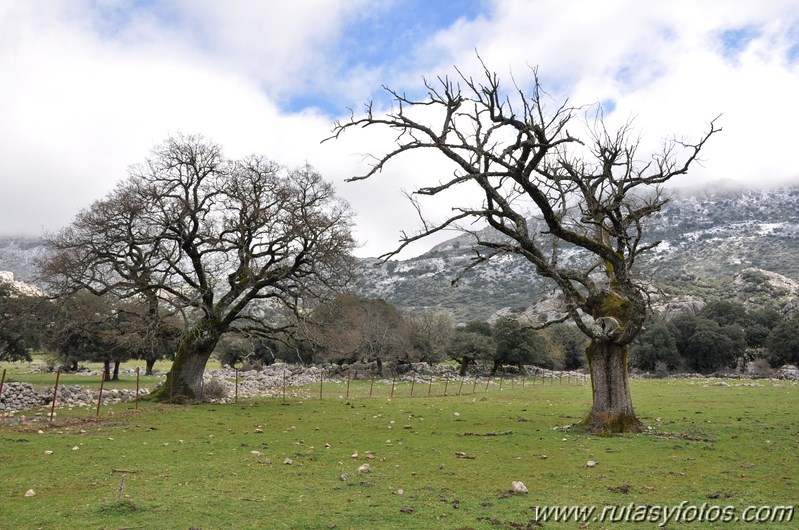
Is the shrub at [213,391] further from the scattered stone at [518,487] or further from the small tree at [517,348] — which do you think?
the small tree at [517,348]

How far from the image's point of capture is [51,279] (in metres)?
21.3

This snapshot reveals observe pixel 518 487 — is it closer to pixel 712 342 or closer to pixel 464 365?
pixel 464 365

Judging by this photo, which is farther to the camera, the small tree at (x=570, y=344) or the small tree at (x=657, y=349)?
the small tree at (x=570, y=344)

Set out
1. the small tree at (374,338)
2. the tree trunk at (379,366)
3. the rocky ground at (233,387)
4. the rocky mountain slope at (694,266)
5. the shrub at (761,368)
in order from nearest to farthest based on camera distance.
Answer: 1. the rocky ground at (233,387)
2. the small tree at (374,338)
3. the shrub at (761,368)
4. the tree trunk at (379,366)
5. the rocky mountain slope at (694,266)

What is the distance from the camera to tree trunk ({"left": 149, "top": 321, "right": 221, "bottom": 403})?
22.7 m

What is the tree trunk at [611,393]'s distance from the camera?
46.9ft

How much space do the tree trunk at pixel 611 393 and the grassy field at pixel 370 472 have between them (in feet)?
2.05

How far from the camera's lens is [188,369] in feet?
76.7

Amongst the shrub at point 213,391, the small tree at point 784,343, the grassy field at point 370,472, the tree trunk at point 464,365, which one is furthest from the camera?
the tree trunk at point 464,365

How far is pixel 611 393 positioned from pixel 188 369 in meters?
17.6

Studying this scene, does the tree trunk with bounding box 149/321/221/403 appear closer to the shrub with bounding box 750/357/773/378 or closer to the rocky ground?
the rocky ground

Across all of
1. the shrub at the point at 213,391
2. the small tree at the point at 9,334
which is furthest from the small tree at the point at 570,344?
the small tree at the point at 9,334

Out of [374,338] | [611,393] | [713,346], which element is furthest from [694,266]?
[611,393]

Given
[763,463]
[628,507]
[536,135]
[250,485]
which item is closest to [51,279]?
[250,485]
